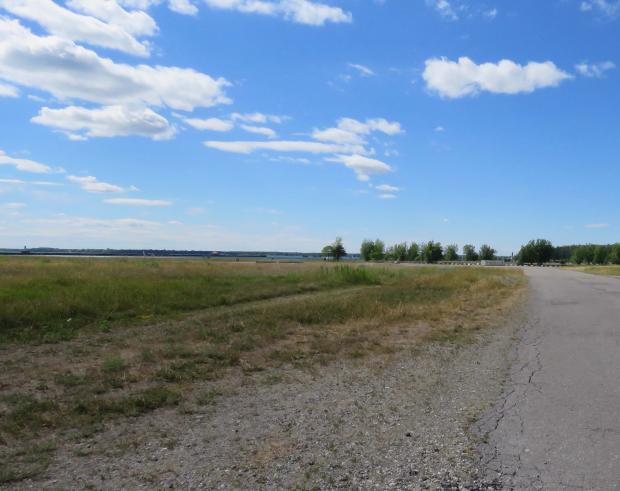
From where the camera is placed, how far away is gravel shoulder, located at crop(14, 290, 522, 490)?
4.20m

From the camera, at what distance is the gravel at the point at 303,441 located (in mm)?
4195

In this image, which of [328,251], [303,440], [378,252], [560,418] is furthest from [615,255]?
[303,440]

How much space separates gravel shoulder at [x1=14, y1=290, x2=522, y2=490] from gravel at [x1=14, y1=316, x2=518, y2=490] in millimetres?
11

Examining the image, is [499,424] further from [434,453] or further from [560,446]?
[434,453]

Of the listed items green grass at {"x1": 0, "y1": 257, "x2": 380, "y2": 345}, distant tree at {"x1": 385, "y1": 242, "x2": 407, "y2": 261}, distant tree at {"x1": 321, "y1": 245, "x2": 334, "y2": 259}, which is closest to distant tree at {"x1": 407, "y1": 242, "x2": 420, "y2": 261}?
distant tree at {"x1": 385, "y1": 242, "x2": 407, "y2": 261}

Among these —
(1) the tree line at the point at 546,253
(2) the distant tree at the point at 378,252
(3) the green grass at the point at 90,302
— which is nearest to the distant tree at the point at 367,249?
(2) the distant tree at the point at 378,252

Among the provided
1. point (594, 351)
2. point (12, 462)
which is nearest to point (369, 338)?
point (594, 351)

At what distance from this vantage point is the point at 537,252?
147625 millimetres

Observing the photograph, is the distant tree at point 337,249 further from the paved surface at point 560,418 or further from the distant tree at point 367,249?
the paved surface at point 560,418

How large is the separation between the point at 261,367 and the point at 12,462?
4575 mm

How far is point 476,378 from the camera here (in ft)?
26.1

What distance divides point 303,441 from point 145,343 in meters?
6.91

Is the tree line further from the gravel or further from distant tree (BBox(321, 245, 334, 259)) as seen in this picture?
the gravel

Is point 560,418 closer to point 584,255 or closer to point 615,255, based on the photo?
point 615,255
